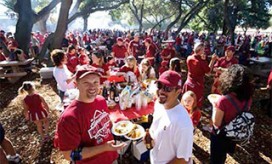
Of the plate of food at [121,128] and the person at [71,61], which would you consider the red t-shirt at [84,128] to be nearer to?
the plate of food at [121,128]

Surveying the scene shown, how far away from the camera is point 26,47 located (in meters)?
11.4

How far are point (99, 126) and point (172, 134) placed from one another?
29.6 inches

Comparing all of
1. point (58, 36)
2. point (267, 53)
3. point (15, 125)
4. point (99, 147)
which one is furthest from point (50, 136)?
point (267, 53)

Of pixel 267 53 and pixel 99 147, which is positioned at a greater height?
pixel 267 53

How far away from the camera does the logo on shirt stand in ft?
6.97

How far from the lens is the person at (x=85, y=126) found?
1.94m

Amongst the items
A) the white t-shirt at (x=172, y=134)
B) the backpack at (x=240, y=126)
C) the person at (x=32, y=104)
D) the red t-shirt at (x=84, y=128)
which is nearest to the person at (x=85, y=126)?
the red t-shirt at (x=84, y=128)

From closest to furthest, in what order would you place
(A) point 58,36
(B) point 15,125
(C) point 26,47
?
(B) point 15,125 → (A) point 58,36 → (C) point 26,47

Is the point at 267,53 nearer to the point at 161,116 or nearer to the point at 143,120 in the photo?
the point at 143,120

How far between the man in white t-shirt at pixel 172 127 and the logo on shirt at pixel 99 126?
55 cm

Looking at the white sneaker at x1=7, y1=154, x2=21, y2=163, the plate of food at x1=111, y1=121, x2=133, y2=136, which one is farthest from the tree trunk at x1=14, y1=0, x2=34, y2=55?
the plate of food at x1=111, y1=121, x2=133, y2=136

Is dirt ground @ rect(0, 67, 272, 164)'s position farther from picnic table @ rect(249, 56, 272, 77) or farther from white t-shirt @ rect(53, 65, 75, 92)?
picnic table @ rect(249, 56, 272, 77)

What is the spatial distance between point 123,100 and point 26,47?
31.5 feet

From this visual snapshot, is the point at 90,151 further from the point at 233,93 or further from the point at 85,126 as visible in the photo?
the point at 233,93
